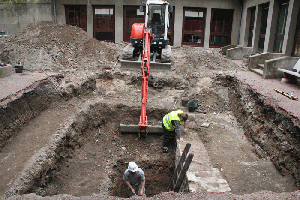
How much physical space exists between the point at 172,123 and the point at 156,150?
152 cm

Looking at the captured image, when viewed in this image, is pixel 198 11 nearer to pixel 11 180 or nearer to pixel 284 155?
pixel 284 155

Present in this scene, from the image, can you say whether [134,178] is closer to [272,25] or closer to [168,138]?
[168,138]

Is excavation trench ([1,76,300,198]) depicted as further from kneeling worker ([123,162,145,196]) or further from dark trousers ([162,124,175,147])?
kneeling worker ([123,162,145,196])

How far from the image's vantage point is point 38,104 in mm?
7898

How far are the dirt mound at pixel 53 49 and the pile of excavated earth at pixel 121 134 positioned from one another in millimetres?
78

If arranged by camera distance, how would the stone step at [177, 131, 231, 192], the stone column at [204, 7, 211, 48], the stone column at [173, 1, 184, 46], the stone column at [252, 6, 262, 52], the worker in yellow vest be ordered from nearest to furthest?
the stone step at [177, 131, 231, 192] < the worker in yellow vest < the stone column at [252, 6, 262, 52] < the stone column at [173, 1, 184, 46] < the stone column at [204, 7, 211, 48]

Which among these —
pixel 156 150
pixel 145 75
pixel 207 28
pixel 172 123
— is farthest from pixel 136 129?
pixel 207 28

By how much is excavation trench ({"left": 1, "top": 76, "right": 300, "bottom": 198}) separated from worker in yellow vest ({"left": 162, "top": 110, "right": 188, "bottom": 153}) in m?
0.37

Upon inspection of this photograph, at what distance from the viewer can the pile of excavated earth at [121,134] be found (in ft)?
16.8

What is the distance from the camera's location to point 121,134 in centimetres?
859

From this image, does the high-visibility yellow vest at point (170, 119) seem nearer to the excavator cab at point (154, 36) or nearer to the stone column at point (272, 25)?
the excavator cab at point (154, 36)

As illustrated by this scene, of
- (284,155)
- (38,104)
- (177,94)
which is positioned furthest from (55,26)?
(284,155)

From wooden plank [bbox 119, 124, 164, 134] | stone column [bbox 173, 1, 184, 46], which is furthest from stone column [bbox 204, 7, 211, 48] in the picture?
wooden plank [bbox 119, 124, 164, 134]

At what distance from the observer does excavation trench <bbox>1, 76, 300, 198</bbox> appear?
211 inches
